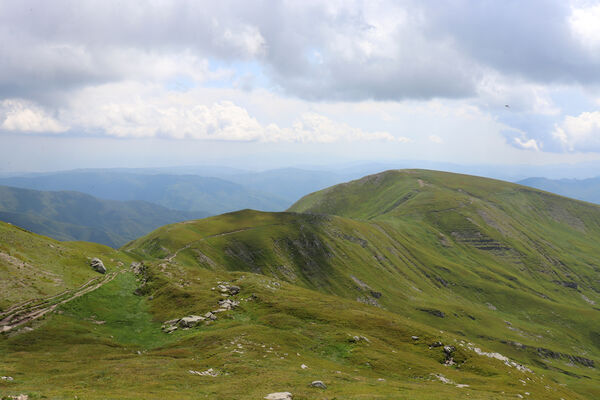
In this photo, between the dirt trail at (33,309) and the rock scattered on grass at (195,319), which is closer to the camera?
the dirt trail at (33,309)

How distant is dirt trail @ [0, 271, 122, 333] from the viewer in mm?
43844

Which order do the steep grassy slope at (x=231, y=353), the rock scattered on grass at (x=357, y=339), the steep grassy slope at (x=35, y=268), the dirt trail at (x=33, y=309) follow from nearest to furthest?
the steep grassy slope at (x=231, y=353) < the dirt trail at (x=33, y=309) < the steep grassy slope at (x=35, y=268) < the rock scattered on grass at (x=357, y=339)

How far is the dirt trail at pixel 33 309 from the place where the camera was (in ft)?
144

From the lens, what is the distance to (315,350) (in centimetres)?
5050

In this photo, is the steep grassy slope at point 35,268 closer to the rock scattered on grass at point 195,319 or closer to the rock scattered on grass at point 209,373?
the rock scattered on grass at point 195,319

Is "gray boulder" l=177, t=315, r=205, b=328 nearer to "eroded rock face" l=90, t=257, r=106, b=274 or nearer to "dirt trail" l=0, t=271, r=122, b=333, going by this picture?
"dirt trail" l=0, t=271, r=122, b=333

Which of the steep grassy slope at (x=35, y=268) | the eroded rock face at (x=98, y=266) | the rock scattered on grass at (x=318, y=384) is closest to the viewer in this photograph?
the rock scattered on grass at (x=318, y=384)

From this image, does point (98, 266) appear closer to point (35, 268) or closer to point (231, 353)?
point (35, 268)

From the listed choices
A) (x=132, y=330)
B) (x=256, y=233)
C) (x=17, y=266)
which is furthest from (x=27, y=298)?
(x=256, y=233)

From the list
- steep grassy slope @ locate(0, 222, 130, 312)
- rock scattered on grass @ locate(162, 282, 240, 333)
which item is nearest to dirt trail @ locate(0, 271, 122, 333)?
steep grassy slope @ locate(0, 222, 130, 312)

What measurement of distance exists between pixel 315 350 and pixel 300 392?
21.6 m

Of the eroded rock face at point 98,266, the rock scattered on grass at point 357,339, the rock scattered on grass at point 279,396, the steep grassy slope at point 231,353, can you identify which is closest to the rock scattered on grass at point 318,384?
the steep grassy slope at point 231,353

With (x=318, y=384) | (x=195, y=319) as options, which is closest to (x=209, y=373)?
(x=318, y=384)

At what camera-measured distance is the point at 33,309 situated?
47.8m
